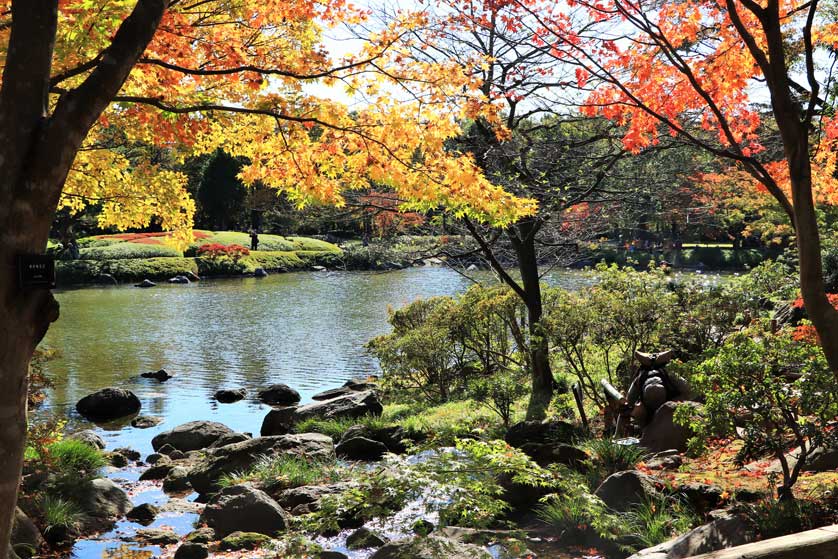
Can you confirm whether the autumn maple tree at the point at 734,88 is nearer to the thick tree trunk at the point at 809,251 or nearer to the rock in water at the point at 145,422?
the thick tree trunk at the point at 809,251

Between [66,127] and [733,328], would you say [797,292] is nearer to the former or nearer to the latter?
[733,328]

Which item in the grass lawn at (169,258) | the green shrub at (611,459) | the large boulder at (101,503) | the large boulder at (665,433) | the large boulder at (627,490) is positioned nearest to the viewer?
the large boulder at (627,490)

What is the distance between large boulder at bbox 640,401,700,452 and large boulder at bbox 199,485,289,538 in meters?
3.84

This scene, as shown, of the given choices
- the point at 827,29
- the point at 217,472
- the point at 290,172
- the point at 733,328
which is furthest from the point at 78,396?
the point at 827,29

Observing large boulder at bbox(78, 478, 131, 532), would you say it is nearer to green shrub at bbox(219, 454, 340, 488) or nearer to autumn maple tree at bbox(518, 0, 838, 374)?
green shrub at bbox(219, 454, 340, 488)

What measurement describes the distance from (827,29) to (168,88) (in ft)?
20.3

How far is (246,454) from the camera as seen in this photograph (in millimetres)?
9531

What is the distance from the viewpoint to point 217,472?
9227mm

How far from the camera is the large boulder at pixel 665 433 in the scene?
24.5 ft

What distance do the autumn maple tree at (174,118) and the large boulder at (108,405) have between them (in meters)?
6.36

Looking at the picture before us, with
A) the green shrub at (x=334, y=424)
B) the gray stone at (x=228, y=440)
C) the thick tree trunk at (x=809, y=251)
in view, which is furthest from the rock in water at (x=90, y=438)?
the thick tree trunk at (x=809, y=251)

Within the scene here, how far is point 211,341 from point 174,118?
16.6m

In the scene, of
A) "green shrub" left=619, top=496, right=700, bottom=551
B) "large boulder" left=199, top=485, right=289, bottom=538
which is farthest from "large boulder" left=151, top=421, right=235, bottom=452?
"green shrub" left=619, top=496, right=700, bottom=551

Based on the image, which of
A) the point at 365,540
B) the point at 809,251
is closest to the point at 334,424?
the point at 365,540
